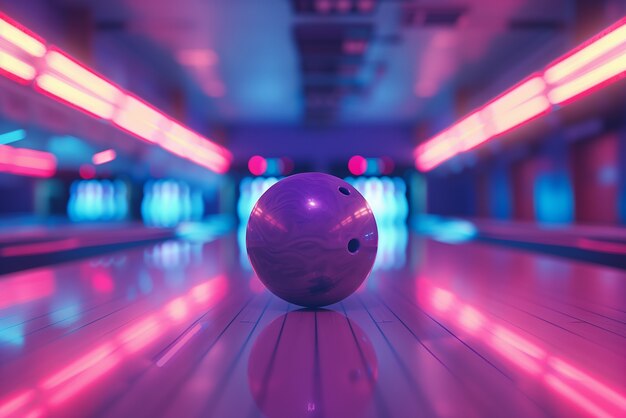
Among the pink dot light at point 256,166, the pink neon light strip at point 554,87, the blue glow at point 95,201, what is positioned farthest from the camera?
the pink dot light at point 256,166

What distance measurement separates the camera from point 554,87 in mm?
3639

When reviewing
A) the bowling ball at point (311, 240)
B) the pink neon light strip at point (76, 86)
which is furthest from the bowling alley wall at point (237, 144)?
the bowling ball at point (311, 240)

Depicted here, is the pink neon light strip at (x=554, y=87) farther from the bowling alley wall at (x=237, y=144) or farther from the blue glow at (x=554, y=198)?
the blue glow at (x=554, y=198)

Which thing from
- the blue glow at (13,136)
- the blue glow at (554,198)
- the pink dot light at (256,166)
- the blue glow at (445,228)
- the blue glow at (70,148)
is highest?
the pink dot light at (256,166)

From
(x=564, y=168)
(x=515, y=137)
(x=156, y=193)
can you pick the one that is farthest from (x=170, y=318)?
(x=156, y=193)

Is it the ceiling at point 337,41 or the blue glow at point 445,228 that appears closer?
the ceiling at point 337,41

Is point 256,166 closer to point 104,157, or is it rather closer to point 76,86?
point 104,157

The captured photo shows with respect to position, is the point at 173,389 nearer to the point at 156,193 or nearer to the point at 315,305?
the point at 315,305

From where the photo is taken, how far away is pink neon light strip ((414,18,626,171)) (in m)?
2.76

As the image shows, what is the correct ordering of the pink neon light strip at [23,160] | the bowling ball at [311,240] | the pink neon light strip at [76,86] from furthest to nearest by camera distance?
the pink neon light strip at [23,160] → the pink neon light strip at [76,86] → the bowling ball at [311,240]

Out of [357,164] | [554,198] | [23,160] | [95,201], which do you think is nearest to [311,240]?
[23,160]

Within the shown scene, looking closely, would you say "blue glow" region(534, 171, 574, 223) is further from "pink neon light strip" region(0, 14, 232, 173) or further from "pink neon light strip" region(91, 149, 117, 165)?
"pink neon light strip" region(91, 149, 117, 165)

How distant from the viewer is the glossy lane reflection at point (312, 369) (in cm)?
105

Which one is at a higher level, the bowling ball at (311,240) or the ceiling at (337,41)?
the ceiling at (337,41)
